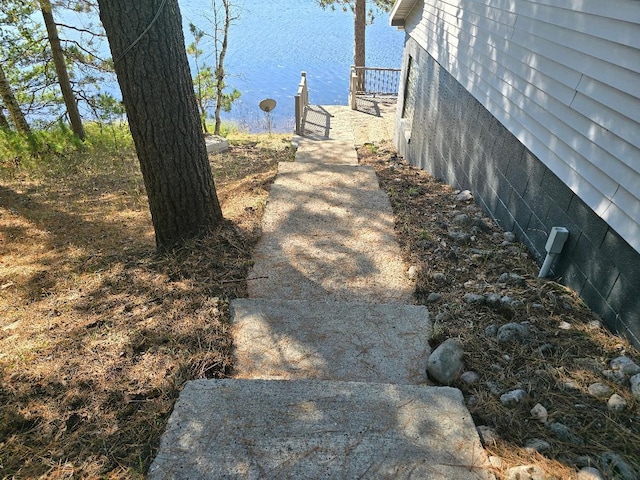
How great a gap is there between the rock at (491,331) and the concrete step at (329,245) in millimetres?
717

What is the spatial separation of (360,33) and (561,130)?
52.0 feet

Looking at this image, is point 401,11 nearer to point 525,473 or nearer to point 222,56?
point 222,56

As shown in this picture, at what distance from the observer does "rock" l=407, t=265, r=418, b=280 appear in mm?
3465

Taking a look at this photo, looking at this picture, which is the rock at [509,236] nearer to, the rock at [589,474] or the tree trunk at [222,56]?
the rock at [589,474]

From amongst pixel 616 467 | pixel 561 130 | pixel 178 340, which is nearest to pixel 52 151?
pixel 178 340

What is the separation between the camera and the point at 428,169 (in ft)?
23.7

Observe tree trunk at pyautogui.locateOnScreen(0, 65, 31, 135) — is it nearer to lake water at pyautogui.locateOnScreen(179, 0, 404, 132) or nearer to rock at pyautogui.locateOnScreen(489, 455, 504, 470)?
lake water at pyautogui.locateOnScreen(179, 0, 404, 132)

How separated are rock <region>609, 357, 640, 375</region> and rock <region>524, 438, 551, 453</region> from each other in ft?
2.30

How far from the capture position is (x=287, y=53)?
25703 millimetres

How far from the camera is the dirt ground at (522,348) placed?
6.14 feet

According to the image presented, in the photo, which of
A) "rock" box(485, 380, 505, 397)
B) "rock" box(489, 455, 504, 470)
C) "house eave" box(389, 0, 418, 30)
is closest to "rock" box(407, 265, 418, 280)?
"rock" box(485, 380, 505, 397)

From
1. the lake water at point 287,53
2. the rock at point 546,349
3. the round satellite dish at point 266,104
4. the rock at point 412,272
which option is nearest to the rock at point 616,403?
the rock at point 546,349

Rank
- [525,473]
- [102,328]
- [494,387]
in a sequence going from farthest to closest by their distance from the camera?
[102,328]
[494,387]
[525,473]

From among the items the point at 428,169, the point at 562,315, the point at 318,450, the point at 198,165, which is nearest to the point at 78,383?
the point at 318,450
